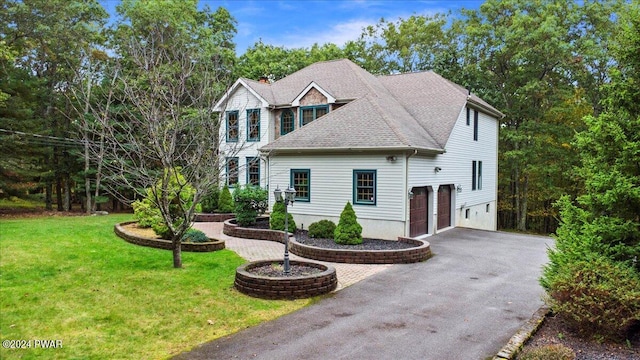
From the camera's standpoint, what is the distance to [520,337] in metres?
6.05

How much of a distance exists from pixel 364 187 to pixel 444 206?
526 centimetres

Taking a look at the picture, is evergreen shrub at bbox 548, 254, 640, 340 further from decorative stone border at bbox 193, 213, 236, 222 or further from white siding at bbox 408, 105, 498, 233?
decorative stone border at bbox 193, 213, 236, 222

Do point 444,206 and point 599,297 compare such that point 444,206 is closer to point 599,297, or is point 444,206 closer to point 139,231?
point 599,297

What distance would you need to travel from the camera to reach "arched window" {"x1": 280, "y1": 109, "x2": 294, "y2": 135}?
2189cm

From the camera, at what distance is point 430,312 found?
7.73 m

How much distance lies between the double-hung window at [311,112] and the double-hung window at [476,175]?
830 centimetres

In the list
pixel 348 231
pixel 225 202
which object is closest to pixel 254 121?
pixel 225 202

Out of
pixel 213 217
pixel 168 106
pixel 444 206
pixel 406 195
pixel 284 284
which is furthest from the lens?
pixel 213 217

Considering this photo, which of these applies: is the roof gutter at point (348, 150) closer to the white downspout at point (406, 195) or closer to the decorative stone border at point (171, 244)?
the white downspout at point (406, 195)

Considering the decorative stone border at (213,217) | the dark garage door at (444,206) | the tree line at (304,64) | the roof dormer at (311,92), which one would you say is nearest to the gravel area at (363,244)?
the dark garage door at (444,206)

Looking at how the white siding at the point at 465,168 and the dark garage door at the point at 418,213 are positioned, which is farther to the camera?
the white siding at the point at 465,168

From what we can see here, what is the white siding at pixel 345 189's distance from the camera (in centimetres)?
1494

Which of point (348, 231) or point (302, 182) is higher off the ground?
point (302, 182)

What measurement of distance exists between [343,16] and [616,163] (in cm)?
1472
